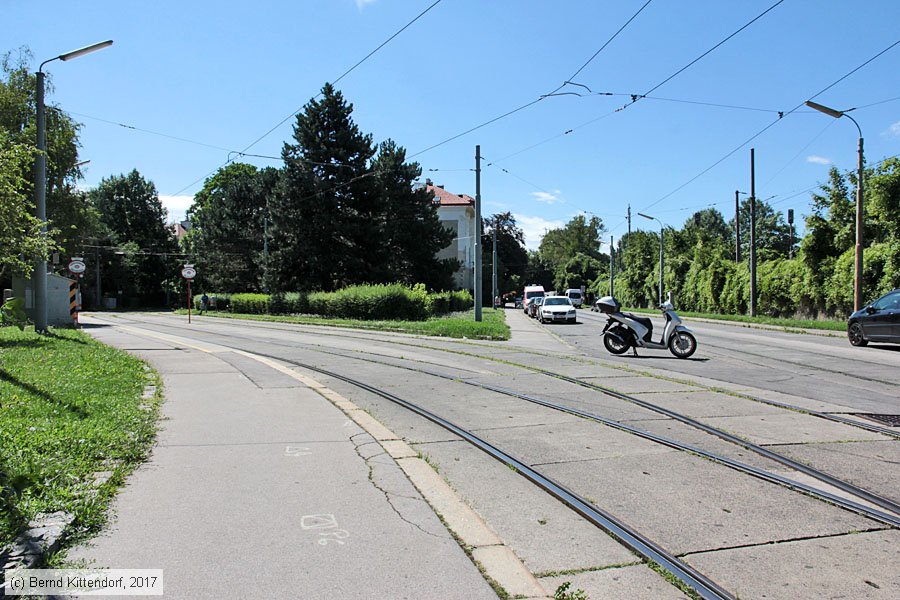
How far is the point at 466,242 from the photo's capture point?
8094 cm

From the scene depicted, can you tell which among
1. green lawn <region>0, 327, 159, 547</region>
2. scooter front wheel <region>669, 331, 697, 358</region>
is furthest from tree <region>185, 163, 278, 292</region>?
green lawn <region>0, 327, 159, 547</region>

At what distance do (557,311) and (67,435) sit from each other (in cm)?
Answer: 3238

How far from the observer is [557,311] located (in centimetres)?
3678

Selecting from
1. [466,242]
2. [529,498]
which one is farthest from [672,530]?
[466,242]

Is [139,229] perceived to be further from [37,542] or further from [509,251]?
[37,542]

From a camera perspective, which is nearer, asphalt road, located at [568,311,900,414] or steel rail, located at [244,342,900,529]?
steel rail, located at [244,342,900,529]

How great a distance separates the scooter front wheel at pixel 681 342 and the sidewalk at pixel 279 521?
420 inches

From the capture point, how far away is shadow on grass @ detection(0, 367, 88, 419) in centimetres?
705

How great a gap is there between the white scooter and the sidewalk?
10.5 meters

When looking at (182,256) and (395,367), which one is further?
(182,256)

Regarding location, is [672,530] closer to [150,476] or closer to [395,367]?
[150,476]

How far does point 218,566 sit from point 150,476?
2.03 m

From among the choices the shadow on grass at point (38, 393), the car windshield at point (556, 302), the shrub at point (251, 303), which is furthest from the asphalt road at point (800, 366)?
the shrub at point (251, 303)

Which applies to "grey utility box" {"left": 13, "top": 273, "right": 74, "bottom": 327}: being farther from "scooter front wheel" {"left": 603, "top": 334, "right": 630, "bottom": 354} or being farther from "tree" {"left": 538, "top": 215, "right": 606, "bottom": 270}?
"tree" {"left": 538, "top": 215, "right": 606, "bottom": 270}
